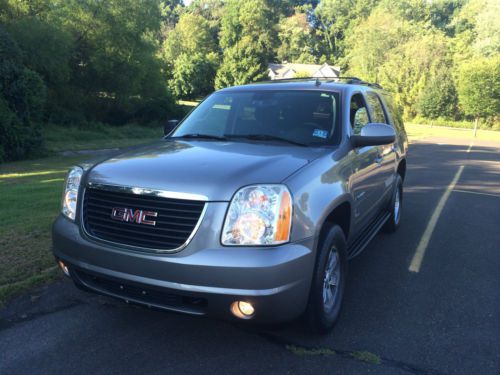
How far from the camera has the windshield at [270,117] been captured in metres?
Answer: 4.11

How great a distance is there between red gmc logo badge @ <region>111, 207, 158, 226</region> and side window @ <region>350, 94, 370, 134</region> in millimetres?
2261

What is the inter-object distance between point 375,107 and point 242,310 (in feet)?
11.5

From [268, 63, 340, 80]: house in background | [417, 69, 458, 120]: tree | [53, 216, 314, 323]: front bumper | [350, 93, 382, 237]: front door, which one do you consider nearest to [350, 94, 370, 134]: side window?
[350, 93, 382, 237]: front door

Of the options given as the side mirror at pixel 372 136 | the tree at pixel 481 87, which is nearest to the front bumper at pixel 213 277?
the side mirror at pixel 372 136

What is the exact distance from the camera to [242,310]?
285 cm

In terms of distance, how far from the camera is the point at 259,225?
2.83m

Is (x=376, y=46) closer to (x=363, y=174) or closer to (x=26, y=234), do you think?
(x=363, y=174)

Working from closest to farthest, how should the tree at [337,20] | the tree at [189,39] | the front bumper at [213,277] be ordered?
the front bumper at [213,277] < the tree at [189,39] < the tree at [337,20]

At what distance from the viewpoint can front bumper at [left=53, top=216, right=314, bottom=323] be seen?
2.74 m

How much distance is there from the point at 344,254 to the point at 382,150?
189 centimetres

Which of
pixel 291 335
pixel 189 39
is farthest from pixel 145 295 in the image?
pixel 189 39

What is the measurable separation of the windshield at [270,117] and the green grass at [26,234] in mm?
1947

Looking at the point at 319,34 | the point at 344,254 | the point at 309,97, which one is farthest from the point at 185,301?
the point at 319,34

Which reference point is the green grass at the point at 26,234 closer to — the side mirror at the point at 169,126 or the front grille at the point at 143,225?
the front grille at the point at 143,225
